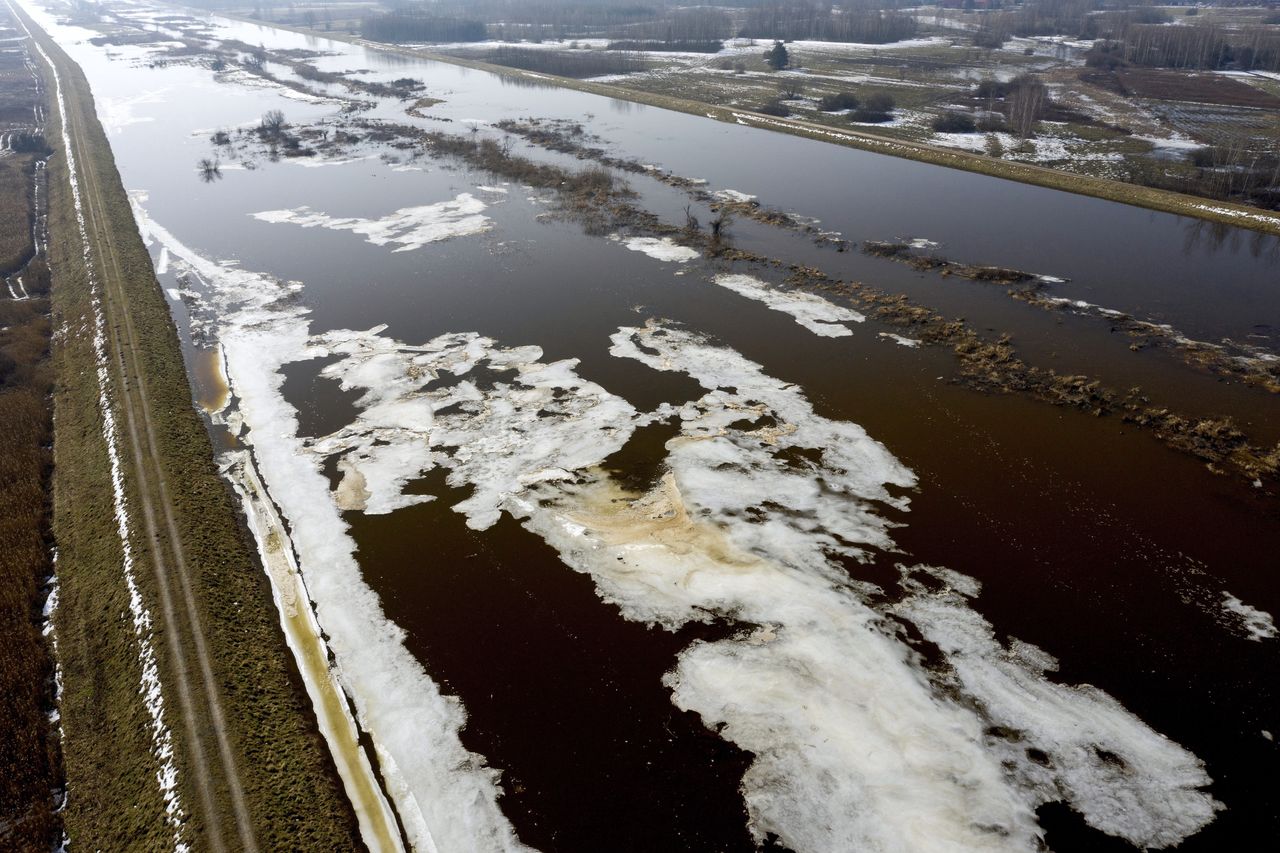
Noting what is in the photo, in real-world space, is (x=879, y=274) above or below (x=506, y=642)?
above

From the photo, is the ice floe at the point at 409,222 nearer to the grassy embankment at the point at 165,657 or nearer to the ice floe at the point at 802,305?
the grassy embankment at the point at 165,657

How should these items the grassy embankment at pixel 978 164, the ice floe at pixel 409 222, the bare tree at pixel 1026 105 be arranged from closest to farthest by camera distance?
the grassy embankment at pixel 978 164 → the ice floe at pixel 409 222 → the bare tree at pixel 1026 105

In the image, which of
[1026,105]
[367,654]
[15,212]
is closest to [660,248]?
[367,654]

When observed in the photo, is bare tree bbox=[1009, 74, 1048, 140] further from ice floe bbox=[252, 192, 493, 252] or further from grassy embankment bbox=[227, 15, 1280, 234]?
ice floe bbox=[252, 192, 493, 252]

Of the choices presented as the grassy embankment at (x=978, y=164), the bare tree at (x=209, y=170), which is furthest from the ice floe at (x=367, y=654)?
the grassy embankment at (x=978, y=164)

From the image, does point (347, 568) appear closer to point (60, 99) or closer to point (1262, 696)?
point (1262, 696)

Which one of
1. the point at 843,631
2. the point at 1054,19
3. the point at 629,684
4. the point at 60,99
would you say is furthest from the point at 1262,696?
the point at 1054,19
